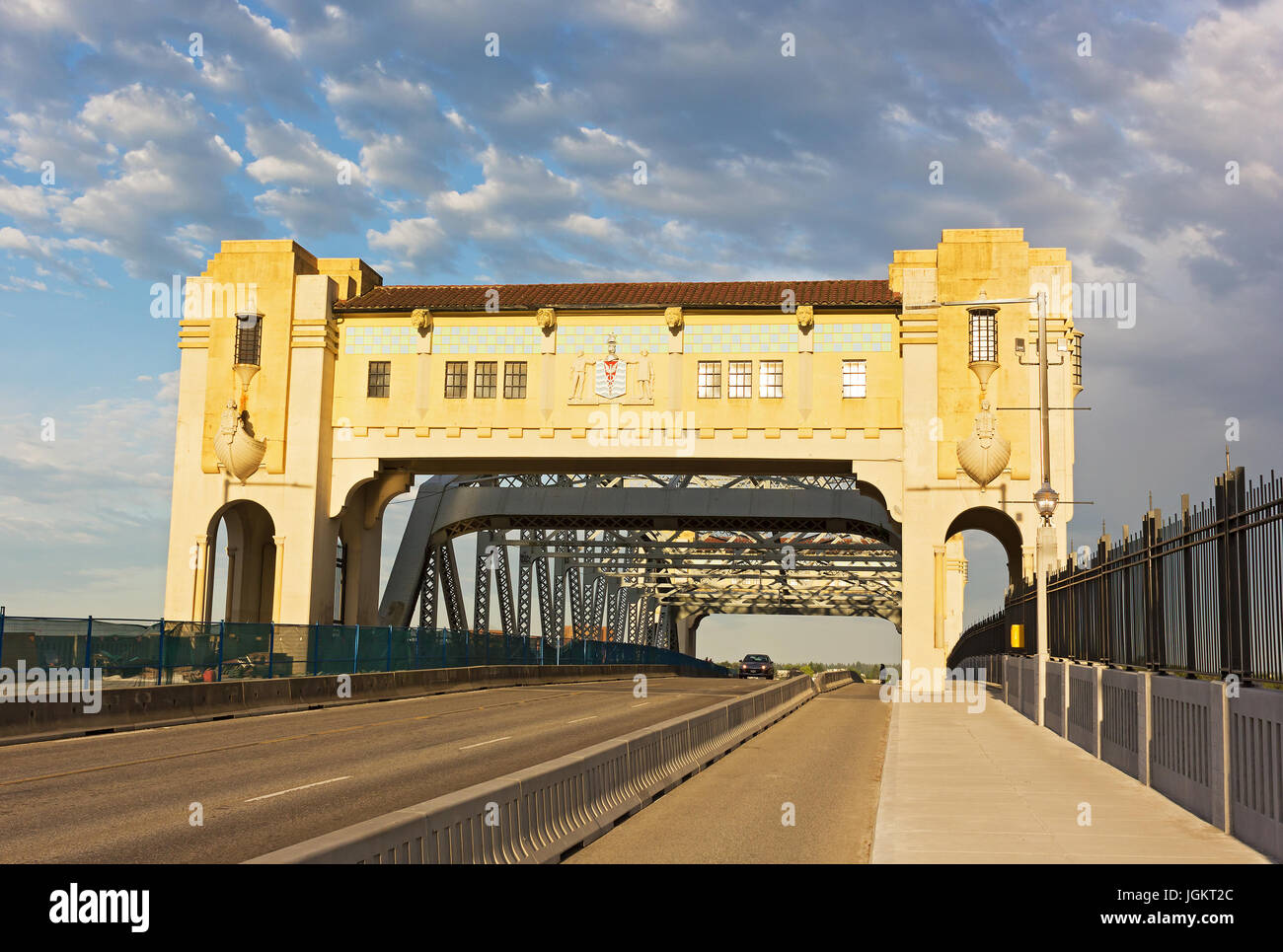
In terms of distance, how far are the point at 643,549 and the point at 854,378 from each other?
111ft

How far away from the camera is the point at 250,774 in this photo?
16.7 m

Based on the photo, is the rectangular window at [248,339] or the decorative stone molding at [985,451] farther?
the rectangular window at [248,339]

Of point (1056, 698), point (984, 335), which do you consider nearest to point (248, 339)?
point (984, 335)

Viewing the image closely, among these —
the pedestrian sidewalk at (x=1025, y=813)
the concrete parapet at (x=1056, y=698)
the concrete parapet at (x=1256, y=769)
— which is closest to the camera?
the concrete parapet at (x=1256, y=769)

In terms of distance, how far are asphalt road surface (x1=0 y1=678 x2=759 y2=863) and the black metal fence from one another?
8.30 m

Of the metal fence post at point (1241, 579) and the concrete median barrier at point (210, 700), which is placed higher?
the metal fence post at point (1241, 579)

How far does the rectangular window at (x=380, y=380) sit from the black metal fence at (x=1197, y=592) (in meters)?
28.9

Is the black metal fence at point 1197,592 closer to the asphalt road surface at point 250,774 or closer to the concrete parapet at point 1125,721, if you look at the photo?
the concrete parapet at point 1125,721

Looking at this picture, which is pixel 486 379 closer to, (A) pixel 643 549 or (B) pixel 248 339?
(B) pixel 248 339

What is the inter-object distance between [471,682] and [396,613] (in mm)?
13793

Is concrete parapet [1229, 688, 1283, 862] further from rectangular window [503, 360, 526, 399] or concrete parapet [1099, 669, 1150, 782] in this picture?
rectangular window [503, 360, 526, 399]

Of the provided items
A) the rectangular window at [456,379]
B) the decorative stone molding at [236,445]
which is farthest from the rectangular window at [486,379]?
the decorative stone molding at [236,445]

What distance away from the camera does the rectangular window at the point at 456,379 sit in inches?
1790

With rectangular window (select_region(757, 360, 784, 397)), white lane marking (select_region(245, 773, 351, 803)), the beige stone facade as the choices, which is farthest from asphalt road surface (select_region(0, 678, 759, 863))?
rectangular window (select_region(757, 360, 784, 397))
